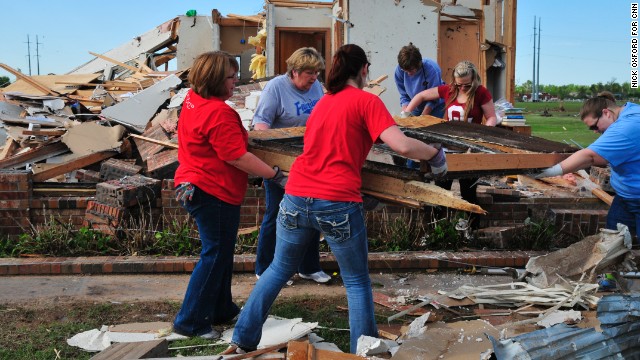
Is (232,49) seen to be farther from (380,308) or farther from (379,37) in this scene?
(380,308)

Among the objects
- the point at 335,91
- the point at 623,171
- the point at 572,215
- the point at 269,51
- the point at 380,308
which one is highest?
the point at 269,51

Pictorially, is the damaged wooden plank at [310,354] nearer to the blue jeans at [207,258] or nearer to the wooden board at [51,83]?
the blue jeans at [207,258]

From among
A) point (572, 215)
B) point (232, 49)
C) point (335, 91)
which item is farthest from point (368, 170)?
point (232, 49)

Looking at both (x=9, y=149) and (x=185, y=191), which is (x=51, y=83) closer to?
(x=9, y=149)

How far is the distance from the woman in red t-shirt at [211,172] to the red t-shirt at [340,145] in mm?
672

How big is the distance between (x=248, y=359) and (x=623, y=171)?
324cm

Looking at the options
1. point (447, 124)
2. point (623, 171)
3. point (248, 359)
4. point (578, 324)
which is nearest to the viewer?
point (248, 359)

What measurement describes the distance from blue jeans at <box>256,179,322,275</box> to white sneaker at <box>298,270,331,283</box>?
30 millimetres

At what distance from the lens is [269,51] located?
52.5 feet

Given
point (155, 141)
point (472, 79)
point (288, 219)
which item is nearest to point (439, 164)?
point (288, 219)

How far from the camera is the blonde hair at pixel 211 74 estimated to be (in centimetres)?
461

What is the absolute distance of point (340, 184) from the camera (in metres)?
3.99

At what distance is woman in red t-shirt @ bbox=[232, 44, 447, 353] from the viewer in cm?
397

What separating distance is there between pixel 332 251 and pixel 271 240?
5.93ft
